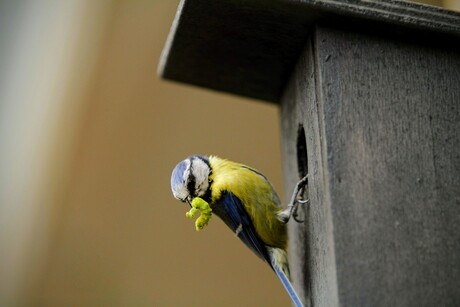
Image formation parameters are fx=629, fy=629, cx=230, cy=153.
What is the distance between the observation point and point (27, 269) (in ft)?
8.59

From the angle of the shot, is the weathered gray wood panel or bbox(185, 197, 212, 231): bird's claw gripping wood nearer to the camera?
the weathered gray wood panel

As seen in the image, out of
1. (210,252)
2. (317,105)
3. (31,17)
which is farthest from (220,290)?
(317,105)

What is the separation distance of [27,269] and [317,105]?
71.4 inches

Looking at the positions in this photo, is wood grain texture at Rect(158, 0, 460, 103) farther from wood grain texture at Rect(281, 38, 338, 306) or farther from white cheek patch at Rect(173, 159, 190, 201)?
white cheek patch at Rect(173, 159, 190, 201)

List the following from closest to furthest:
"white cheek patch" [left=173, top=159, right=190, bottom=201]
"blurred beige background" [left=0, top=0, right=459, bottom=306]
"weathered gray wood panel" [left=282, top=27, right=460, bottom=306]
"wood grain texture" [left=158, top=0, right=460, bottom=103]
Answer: "weathered gray wood panel" [left=282, top=27, right=460, bottom=306], "wood grain texture" [left=158, top=0, right=460, bottom=103], "white cheek patch" [left=173, top=159, right=190, bottom=201], "blurred beige background" [left=0, top=0, right=459, bottom=306]

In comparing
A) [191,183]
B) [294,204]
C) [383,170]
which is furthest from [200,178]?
[383,170]

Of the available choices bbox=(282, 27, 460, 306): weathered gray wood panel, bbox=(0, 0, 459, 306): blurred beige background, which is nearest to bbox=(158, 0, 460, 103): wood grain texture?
bbox=(282, 27, 460, 306): weathered gray wood panel

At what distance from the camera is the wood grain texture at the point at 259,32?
1.21 meters

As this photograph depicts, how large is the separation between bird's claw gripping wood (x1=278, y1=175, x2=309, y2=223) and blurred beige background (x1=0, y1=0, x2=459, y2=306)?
1.14 m

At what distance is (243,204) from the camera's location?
1.55m

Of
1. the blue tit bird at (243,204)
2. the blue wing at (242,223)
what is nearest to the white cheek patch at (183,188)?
the blue tit bird at (243,204)

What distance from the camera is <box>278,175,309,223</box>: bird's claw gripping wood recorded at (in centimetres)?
143

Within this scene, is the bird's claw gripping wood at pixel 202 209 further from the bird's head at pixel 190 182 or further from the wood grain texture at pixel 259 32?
the wood grain texture at pixel 259 32

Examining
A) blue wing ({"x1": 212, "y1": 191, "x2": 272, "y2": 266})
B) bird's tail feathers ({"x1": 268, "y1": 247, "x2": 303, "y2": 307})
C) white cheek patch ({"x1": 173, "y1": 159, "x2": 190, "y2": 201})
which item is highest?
white cheek patch ({"x1": 173, "y1": 159, "x2": 190, "y2": 201})
